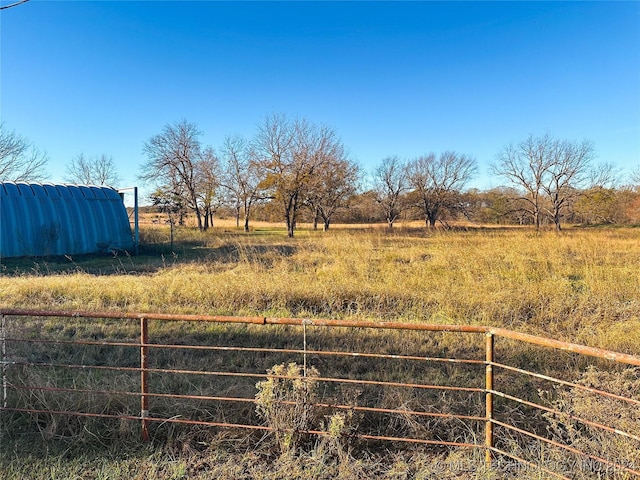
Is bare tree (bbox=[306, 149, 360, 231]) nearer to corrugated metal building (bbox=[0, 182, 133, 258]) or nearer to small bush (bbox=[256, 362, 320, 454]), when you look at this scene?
corrugated metal building (bbox=[0, 182, 133, 258])

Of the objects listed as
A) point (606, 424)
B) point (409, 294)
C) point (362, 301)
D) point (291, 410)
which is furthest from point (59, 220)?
point (606, 424)

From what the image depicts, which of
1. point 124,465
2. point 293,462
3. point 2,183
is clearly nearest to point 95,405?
point 124,465

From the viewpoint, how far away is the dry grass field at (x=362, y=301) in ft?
7.67

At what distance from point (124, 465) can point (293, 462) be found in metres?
1.05

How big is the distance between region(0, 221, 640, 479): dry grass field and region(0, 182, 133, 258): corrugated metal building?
235 cm

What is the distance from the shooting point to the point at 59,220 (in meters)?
14.3

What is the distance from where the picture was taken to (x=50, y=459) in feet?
7.95

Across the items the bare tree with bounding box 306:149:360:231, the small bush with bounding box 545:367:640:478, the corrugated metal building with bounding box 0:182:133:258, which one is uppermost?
the bare tree with bounding box 306:149:360:231

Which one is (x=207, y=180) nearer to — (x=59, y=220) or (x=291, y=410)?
(x=59, y=220)

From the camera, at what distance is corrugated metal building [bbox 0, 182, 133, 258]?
13.3 meters

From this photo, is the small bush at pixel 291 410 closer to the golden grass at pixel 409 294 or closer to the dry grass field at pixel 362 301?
the dry grass field at pixel 362 301

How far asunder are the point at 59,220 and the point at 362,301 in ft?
43.3

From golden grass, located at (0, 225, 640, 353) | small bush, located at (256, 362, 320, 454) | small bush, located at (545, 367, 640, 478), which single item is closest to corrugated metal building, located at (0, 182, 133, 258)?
golden grass, located at (0, 225, 640, 353)

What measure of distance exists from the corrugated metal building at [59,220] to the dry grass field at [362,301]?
92.7 inches
